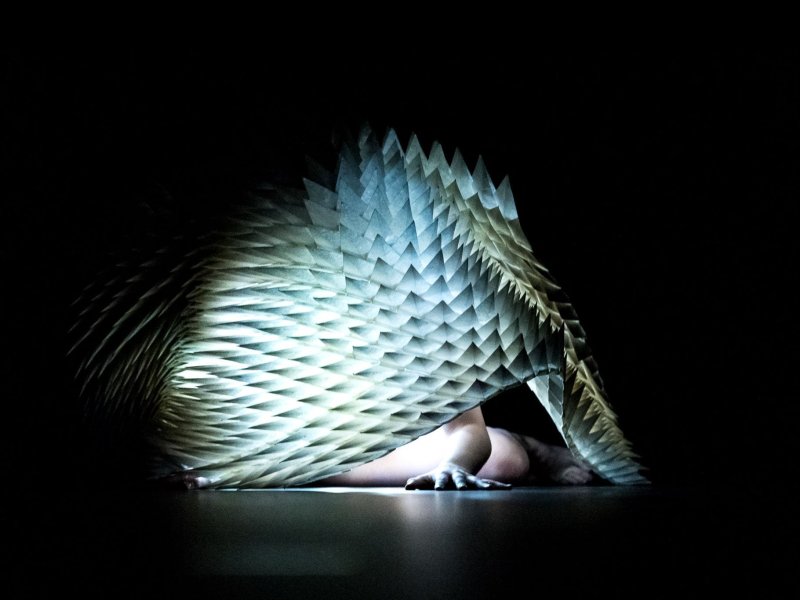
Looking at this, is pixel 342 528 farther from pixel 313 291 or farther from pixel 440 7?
pixel 440 7

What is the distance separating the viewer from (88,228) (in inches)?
55.9

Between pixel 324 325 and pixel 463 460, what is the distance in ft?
1.43

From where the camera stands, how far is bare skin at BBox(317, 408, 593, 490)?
1.44 meters

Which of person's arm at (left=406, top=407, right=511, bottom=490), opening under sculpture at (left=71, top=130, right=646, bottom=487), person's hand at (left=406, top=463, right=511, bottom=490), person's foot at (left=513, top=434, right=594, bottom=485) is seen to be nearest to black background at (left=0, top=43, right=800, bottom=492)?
person's foot at (left=513, top=434, right=594, bottom=485)

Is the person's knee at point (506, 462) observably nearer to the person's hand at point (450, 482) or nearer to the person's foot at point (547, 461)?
the person's foot at point (547, 461)

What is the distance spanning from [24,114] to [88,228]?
15.4 inches

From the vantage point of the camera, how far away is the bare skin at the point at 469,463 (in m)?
1.44

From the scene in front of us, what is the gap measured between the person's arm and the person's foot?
438 millimetres

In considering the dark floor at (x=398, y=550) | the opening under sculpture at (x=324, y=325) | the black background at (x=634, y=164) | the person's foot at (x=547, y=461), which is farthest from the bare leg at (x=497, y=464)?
the dark floor at (x=398, y=550)

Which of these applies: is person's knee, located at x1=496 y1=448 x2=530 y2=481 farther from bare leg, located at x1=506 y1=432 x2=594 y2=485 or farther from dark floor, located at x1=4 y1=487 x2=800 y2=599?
dark floor, located at x1=4 y1=487 x2=800 y2=599

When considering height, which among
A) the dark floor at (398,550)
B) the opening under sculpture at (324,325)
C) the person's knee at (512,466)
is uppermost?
the opening under sculpture at (324,325)

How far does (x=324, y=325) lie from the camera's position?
140cm

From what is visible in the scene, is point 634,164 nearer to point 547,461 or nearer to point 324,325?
point 547,461

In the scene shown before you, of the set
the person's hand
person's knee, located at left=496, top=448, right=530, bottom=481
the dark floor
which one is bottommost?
the dark floor
